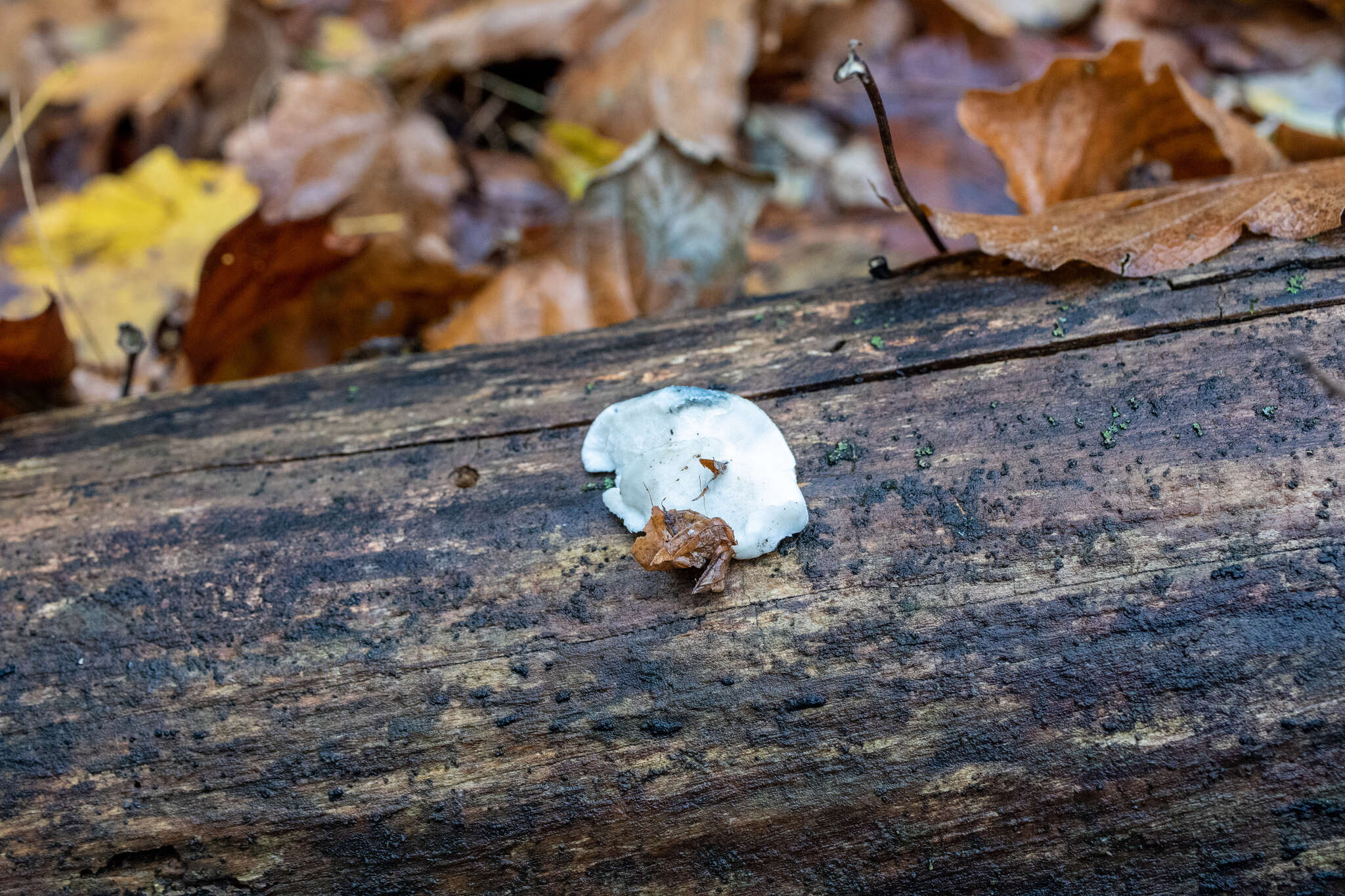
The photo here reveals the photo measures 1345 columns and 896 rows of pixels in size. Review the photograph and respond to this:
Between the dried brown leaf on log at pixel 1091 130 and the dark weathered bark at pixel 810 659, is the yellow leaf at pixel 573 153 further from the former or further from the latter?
the dark weathered bark at pixel 810 659

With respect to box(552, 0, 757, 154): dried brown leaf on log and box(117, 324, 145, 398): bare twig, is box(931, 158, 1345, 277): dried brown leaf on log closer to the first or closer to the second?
box(552, 0, 757, 154): dried brown leaf on log

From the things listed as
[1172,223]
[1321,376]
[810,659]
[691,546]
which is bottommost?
[810,659]

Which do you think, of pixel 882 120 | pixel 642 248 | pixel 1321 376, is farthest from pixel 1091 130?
pixel 642 248

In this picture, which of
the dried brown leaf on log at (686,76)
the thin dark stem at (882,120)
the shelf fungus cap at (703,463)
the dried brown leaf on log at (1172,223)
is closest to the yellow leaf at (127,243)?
the dried brown leaf on log at (686,76)

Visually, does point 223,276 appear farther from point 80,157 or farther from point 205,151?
point 80,157

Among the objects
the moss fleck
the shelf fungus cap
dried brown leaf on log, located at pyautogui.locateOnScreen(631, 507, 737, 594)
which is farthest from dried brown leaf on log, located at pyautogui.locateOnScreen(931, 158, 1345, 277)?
dried brown leaf on log, located at pyautogui.locateOnScreen(631, 507, 737, 594)

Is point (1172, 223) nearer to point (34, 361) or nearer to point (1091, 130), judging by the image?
point (1091, 130)
